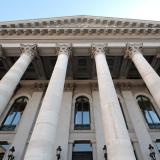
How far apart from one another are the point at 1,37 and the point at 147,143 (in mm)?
16097

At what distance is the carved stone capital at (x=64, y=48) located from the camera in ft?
61.2

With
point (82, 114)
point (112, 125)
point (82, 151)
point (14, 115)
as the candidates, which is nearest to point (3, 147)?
point (14, 115)

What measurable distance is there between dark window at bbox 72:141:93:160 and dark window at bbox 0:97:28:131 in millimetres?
5922

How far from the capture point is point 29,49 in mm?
18953

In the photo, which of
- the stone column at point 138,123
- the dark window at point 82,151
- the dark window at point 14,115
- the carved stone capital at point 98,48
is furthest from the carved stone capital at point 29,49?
the stone column at point 138,123

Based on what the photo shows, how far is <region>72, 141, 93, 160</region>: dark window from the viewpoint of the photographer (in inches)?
639

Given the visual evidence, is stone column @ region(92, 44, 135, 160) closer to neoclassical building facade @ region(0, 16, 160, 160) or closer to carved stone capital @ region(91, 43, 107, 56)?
neoclassical building facade @ region(0, 16, 160, 160)

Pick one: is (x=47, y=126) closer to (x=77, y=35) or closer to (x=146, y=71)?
(x=146, y=71)

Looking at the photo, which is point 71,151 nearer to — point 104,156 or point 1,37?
point 104,156

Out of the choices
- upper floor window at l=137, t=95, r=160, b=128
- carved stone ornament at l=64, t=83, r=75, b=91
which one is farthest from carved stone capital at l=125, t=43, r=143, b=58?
carved stone ornament at l=64, t=83, r=75, b=91

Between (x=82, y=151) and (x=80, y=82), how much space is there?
8.93 m

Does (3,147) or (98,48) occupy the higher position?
(98,48)

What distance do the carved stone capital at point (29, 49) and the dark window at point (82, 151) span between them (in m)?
8.55

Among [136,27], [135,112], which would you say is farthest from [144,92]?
[136,27]
